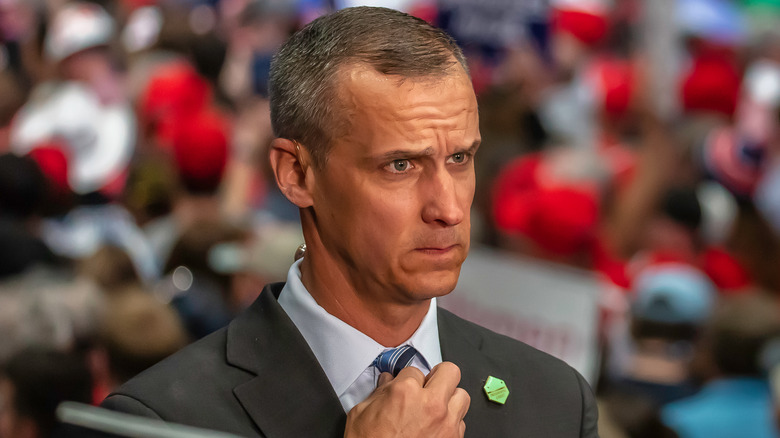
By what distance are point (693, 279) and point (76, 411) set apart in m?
4.03

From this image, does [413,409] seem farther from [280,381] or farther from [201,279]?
[201,279]

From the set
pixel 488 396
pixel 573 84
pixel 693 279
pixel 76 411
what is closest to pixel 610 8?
pixel 573 84

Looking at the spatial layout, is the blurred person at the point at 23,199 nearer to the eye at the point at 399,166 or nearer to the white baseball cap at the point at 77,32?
the white baseball cap at the point at 77,32

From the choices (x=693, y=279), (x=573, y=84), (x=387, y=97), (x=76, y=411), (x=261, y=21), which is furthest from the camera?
(x=261, y=21)

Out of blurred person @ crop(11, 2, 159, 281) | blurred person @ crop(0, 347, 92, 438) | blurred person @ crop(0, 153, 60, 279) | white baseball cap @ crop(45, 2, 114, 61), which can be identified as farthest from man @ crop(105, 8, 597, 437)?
white baseball cap @ crop(45, 2, 114, 61)

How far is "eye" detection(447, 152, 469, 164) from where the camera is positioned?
6.79 ft

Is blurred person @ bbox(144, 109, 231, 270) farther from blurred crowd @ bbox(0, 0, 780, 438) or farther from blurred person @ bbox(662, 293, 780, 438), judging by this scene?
blurred person @ bbox(662, 293, 780, 438)

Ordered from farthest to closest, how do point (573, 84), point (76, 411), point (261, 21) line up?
point (261, 21) → point (573, 84) → point (76, 411)

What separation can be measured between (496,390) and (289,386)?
1.30 feet

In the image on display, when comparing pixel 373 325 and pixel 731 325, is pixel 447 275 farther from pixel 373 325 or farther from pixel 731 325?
pixel 731 325

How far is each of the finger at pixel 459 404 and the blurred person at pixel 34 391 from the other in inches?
84.9

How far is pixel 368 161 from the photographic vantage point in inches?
79.2

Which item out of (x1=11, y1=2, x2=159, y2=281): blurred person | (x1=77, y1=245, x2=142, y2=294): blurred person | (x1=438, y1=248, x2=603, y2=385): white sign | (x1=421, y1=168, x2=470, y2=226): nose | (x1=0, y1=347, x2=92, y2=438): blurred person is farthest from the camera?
(x1=11, y1=2, x2=159, y2=281): blurred person

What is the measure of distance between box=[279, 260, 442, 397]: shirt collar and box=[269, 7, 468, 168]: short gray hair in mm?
282
